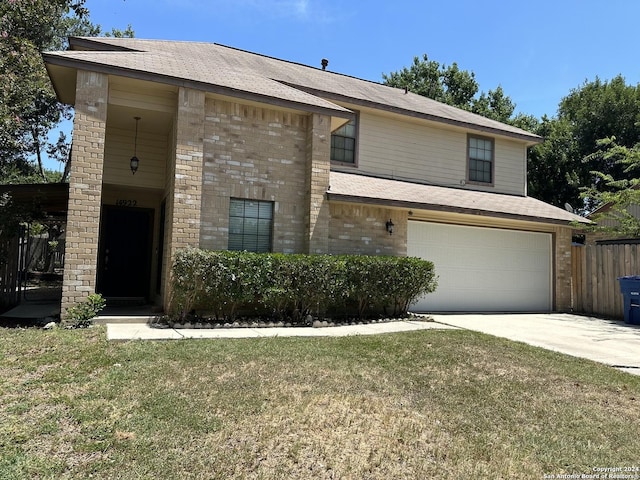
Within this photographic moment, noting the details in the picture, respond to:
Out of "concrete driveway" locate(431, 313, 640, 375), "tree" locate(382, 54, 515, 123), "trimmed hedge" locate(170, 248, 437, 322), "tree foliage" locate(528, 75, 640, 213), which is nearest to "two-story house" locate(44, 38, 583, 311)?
"trimmed hedge" locate(170, 248, 437, 322)

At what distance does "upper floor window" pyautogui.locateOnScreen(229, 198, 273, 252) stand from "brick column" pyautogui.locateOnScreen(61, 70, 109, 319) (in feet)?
8.75

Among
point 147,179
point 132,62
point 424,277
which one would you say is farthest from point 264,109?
point 424,277

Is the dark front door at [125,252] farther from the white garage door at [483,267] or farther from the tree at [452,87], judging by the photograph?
the tree at [452,87]

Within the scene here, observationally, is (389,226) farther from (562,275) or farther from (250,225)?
(562,275)

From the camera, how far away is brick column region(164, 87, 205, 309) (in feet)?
28.6

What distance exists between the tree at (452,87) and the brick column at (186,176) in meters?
23.4

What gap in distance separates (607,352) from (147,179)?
412 inches

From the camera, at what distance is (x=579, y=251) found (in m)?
13.5

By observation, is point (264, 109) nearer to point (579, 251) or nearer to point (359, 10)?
point (359, 10)

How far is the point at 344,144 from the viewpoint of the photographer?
1303 cm

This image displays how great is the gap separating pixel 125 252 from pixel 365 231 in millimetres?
6449

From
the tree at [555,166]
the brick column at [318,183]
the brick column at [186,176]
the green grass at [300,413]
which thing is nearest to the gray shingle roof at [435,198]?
the brick column at [318,183]

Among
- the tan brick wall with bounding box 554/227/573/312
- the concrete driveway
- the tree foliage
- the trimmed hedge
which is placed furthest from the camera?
the tree foliage

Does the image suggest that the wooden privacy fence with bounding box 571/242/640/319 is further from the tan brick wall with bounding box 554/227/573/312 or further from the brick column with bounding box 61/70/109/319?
the brick column with bounding box 61/70/109/319
